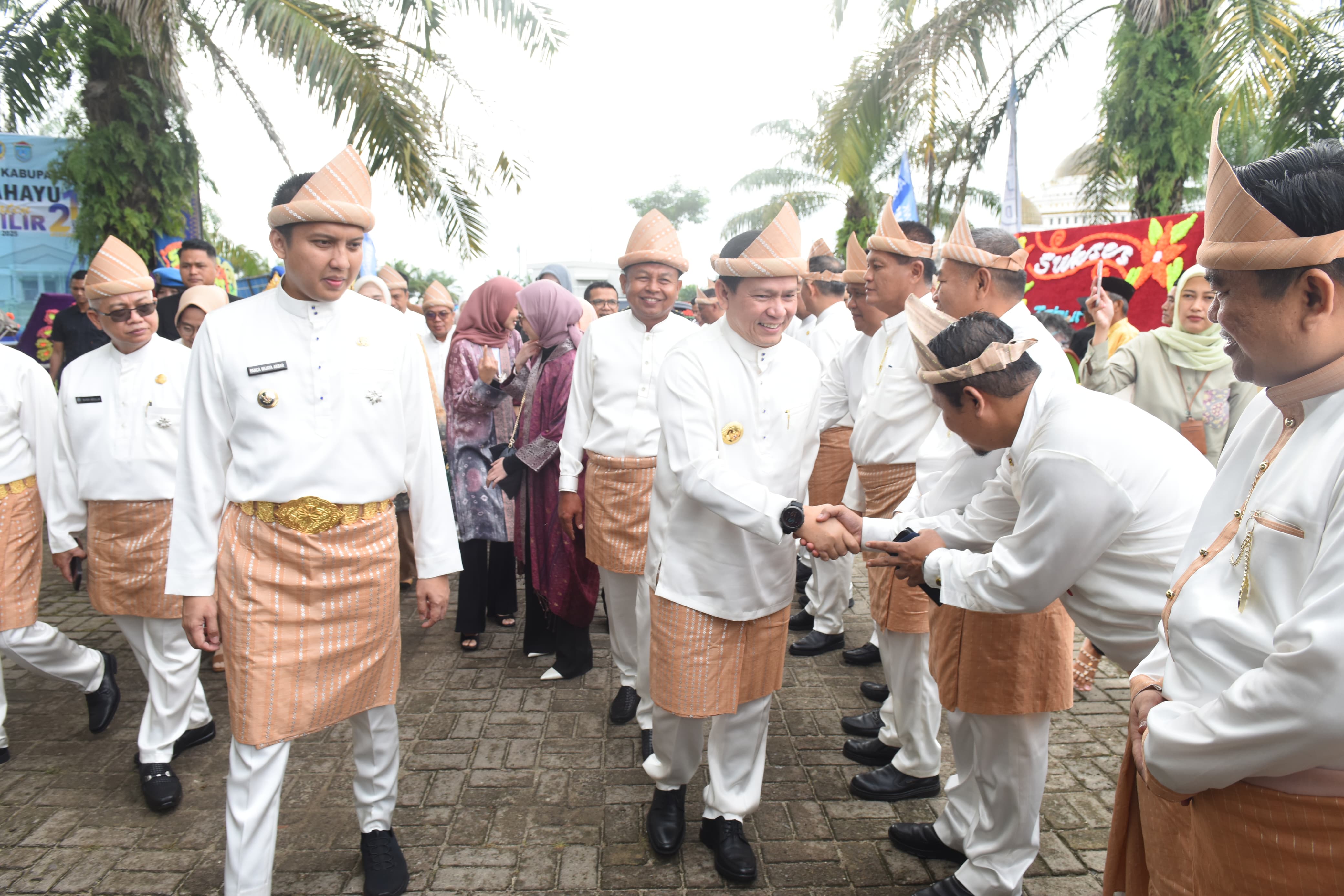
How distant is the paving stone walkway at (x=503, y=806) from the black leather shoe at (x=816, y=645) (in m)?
0.38

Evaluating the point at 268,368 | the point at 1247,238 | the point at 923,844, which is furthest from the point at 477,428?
the point at 1247,238

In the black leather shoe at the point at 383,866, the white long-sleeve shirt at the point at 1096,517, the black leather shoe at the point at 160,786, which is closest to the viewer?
the white long-sleeve shirt at the point at 1096,517

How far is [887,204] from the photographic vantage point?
372 cm

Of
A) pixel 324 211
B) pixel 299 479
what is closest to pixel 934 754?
pixel 299 479

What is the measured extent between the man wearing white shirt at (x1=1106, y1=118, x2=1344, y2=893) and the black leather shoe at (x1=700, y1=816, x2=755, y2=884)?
1600mm

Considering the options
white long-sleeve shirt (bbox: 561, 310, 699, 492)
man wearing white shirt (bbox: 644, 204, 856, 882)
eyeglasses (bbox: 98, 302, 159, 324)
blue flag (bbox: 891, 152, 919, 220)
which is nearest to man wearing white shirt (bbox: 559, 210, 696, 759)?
white long-sleeve shirt (bbox: 561, 310, 699, 492)

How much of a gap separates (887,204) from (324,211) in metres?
2.42

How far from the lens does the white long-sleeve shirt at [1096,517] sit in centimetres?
195

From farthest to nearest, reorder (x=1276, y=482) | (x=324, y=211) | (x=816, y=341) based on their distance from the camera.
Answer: (x=816, y=341)
(x=324, y=211)
(x=1276, y=482)

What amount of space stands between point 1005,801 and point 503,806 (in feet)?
6.25

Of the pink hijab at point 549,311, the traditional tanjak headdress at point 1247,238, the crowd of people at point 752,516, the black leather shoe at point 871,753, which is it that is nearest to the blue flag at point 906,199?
the crowd of people at point 752,516

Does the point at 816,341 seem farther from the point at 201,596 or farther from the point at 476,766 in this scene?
the point at 201,596

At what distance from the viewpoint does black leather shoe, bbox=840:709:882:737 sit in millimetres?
3879

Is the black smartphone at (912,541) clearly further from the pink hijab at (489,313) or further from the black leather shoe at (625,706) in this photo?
the pink hijab at (489,313)
